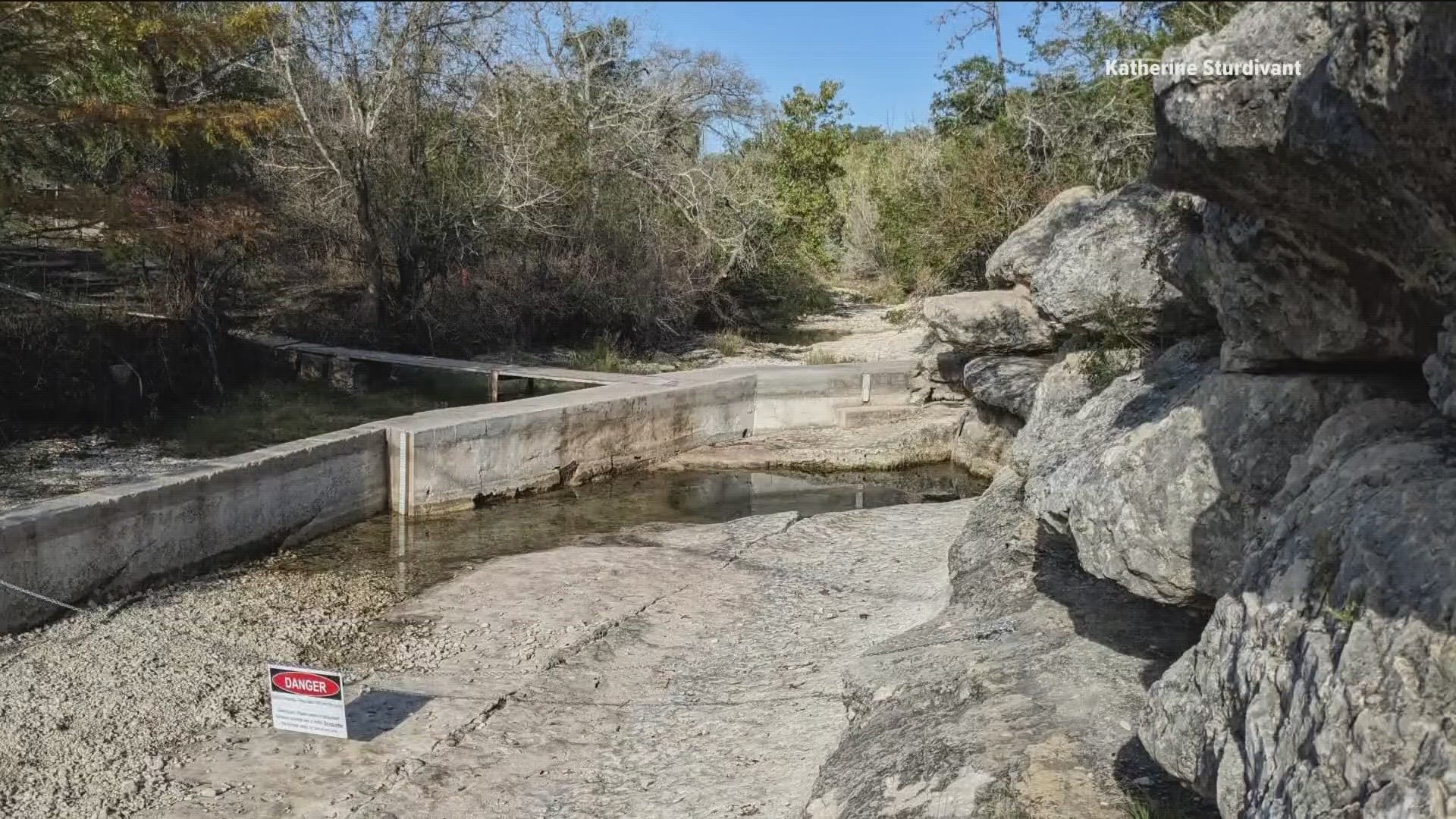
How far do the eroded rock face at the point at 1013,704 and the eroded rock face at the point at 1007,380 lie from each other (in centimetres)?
552

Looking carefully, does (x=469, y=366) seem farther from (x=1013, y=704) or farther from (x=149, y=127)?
(x=1013, y=704)

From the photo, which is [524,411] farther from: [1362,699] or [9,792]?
[1362,699]

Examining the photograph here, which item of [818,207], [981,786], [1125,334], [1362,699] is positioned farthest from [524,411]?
[818,207]

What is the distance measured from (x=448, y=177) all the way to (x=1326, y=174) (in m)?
18.2

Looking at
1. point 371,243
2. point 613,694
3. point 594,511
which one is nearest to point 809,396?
point 594,511

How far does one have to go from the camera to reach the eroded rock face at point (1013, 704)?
173 inches

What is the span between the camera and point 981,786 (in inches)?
174

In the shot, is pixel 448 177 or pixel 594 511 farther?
pixel 448 177

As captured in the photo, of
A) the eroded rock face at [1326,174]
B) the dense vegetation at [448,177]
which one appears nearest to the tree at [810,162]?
the dense vegetation at [448,177]

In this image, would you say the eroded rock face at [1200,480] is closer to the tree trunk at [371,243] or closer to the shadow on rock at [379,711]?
the shadow on rock at [379,711]

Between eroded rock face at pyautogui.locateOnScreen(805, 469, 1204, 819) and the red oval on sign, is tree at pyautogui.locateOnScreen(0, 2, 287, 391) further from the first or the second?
eroded rock face at pyautogui.locateOnScreen(805, 469, 1204, 819)

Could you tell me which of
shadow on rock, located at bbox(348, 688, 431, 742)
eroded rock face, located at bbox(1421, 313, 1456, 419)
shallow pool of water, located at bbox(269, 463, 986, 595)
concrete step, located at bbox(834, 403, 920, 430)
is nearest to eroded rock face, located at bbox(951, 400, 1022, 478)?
shallow pool of water, located at bbox(269, 463, 986, 595)

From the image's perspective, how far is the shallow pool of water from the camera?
34.1 feet

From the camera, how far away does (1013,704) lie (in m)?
5.14
